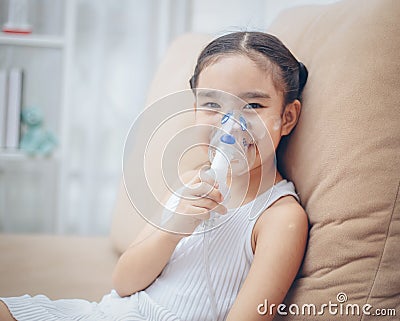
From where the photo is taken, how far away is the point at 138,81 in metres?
2.36

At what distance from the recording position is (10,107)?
85.4 inches

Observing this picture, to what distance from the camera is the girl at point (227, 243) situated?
2.91 ft

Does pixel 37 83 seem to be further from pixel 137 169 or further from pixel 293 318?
pixel 293 318

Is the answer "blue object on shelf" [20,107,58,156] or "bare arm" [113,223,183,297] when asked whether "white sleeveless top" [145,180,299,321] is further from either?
"blue object on shelf" [20,107,58,156]

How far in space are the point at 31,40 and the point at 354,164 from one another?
1.62 metres

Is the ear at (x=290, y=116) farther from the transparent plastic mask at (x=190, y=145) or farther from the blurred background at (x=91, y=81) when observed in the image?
the blurred background at (x=91, y=81)

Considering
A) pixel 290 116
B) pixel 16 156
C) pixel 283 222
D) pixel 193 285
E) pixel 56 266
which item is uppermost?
pixel 290 116

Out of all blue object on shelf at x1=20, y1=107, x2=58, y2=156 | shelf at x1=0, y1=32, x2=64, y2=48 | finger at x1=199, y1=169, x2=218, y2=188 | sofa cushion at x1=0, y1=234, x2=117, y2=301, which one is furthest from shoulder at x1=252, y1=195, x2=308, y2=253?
shelf at x1=0, y1=32, x2=64, y2=48

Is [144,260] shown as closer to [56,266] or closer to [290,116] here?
[290,116]

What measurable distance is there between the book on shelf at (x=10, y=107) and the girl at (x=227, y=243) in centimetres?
129

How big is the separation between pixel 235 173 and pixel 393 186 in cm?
21

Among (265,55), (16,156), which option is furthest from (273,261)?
(16,156)

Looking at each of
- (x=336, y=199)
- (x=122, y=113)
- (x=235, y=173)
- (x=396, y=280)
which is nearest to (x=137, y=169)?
(x=235, y=173)

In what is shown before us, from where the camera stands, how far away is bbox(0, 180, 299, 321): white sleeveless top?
0.92 meters
